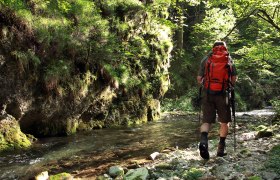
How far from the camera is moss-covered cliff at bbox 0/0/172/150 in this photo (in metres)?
9.61

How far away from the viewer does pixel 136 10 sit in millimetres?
16109

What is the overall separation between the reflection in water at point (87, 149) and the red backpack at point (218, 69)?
9.94 feet

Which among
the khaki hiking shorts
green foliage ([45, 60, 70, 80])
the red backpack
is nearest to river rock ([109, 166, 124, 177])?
the khaki hiking shorts

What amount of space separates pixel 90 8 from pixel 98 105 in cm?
408

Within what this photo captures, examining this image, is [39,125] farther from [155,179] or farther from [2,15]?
[155,179]

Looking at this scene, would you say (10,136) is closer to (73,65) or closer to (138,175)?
(73,65)

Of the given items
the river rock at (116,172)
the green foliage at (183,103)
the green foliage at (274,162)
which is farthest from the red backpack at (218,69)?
the green foliage at (183,103)

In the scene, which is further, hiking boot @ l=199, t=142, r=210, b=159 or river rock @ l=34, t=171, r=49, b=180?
hiking boot @ l=199, t=142, r=210, b=159

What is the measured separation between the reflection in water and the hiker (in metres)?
2.46

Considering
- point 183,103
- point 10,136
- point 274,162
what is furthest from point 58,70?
point 183,103

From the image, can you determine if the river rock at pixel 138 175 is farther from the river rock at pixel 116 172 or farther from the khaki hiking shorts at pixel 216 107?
the khaki hiking shorts at pixel 216 107

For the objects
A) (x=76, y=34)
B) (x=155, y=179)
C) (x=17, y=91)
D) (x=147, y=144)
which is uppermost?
(x=76, y=34)

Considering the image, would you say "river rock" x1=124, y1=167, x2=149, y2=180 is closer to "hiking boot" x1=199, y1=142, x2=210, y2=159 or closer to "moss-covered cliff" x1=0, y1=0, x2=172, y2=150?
"hiking boot" x1=199, y1=142, x2=210, y2=159

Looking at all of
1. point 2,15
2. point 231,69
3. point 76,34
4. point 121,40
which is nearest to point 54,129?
point 76,34
